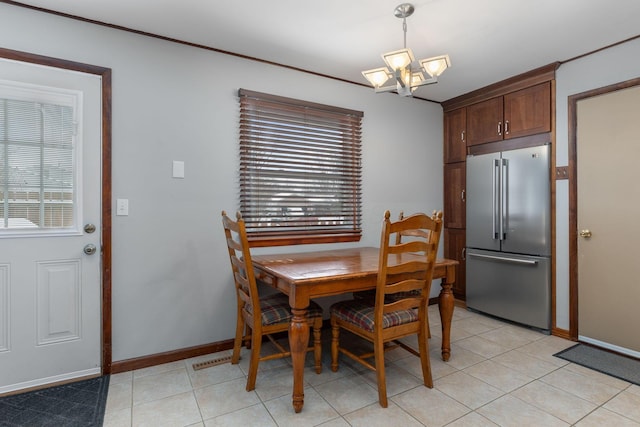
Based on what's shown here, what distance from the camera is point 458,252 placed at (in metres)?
3.84

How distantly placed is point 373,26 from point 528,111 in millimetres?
1818

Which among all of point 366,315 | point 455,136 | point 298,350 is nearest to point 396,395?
point 366,315

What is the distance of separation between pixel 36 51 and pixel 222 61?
1171mm

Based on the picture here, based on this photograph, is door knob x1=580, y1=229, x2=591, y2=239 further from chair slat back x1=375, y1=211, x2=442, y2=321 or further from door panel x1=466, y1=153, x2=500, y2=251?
chair slat back x1=375, y1=211, x2=442, y2=321

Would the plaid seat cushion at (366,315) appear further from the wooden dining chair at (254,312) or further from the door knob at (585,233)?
the door knob at (585,233)

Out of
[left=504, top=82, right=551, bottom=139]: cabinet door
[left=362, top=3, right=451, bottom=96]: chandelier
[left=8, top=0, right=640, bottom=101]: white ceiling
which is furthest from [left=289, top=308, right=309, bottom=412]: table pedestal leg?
[left=504, top=82, right=551, bottom=139]: cabinet door

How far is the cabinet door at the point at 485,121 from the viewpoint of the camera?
3424 millimetres

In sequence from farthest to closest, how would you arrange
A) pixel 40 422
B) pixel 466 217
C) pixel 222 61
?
pixel 466 217
pixel 222 61
pixel 40 422

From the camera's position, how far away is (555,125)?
2.99 m

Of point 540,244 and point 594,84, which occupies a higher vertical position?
point 594,84

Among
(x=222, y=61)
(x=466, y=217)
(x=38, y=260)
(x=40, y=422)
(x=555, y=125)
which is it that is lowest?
(x=40, y=422)

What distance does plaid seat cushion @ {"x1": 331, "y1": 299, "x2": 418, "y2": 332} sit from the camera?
2.01 meters

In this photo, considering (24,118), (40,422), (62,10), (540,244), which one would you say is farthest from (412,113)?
(40,422)

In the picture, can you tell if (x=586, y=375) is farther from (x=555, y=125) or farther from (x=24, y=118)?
(x=24, y=118)
